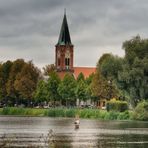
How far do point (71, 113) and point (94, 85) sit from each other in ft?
62.3

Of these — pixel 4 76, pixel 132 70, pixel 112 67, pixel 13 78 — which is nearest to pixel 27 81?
pixel 13 78

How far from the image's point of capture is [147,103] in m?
108

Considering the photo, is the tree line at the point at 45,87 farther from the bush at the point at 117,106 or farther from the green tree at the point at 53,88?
the bush at the point at 117,106

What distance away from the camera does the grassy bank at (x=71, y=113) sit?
378 feet

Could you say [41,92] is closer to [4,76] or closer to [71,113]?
[4,76]

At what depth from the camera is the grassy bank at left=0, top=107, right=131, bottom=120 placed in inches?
4532

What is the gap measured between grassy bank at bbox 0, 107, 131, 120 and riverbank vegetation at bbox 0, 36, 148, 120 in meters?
0.22

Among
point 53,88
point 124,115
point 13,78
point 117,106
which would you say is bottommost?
point 124,115

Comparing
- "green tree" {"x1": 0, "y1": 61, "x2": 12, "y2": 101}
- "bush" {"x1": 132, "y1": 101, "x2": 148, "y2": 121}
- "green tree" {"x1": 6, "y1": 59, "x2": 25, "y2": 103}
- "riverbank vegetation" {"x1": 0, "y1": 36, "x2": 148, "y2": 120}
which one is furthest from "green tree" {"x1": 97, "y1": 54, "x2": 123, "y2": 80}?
"green tree" {"x1": 0, "y1": 61, "x2": 12, "y2": 101}

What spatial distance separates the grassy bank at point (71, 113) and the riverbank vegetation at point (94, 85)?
0.73ft

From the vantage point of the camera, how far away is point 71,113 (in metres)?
133

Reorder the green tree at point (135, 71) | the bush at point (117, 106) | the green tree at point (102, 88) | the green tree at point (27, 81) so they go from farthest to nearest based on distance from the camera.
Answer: the green tree at point (27, 81) → the green tree at point (102, 88) → the bush at point (117, 106) → the green tree at point (135, 71)

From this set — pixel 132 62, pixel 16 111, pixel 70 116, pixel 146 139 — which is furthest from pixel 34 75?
pixel 146 139

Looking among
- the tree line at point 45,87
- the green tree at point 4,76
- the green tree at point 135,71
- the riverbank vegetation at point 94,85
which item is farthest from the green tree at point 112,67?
the green tree at point 4,76
